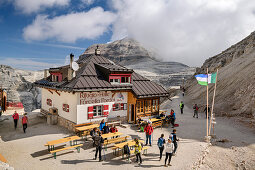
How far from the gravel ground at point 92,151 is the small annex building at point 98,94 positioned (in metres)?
1.82

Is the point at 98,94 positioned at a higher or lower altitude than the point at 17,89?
lower

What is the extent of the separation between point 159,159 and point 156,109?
34.0ft

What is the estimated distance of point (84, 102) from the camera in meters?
16.5

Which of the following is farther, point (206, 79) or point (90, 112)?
point (90, 112)

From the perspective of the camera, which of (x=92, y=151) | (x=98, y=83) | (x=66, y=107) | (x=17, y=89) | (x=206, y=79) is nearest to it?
(x=92, y=151)

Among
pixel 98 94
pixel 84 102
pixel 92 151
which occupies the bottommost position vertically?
pixel 92 151

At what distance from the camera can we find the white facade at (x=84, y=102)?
16.3 metres

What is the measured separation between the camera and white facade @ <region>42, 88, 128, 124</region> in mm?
16281

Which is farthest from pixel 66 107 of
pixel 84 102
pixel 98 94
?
pixel 98 94

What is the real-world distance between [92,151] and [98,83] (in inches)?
267

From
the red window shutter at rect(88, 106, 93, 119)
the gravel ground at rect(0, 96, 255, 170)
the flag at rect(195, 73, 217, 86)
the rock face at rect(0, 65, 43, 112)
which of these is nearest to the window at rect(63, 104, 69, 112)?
the gravel ground at rect(0, 96, 255, 170)

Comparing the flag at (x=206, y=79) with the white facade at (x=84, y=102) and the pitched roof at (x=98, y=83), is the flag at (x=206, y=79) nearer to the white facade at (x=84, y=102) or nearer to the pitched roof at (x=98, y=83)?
the pitched roof at (x=98, y=83)

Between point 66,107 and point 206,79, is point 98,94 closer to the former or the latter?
point 66,107

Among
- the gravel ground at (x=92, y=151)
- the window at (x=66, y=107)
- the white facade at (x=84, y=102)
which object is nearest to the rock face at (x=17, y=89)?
the gravel ground at (x=92, y=151)
